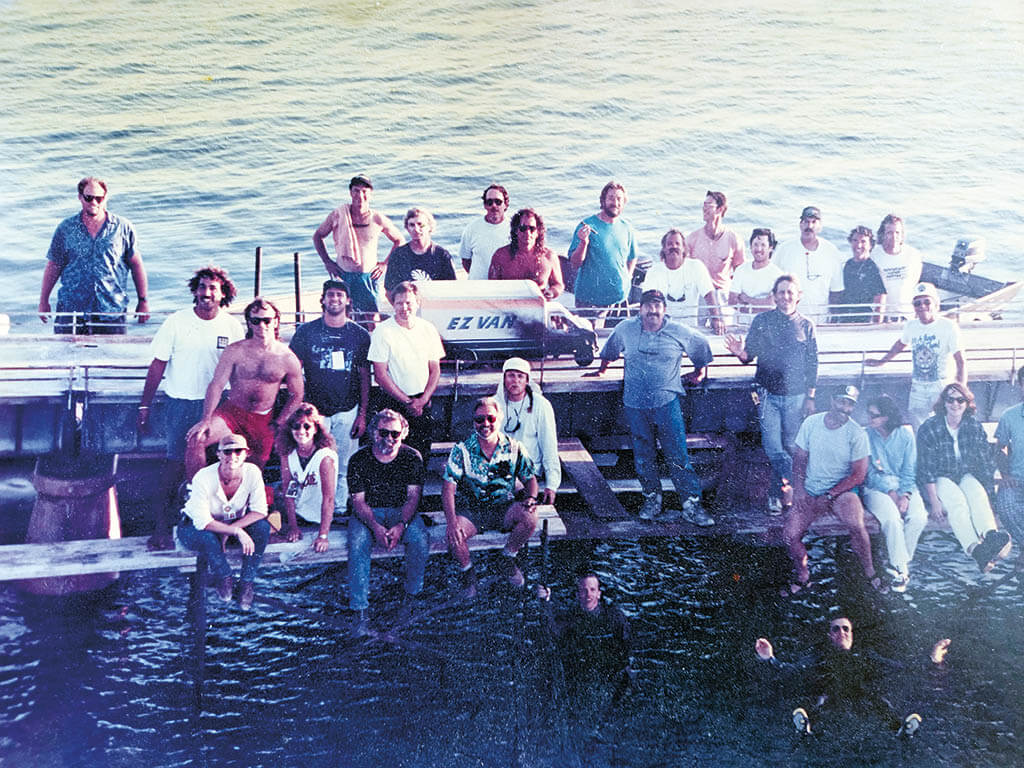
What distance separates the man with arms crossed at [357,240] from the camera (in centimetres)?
1002

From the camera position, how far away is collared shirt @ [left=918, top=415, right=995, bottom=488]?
8797mm

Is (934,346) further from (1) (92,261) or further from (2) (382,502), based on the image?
(1) (92,261)

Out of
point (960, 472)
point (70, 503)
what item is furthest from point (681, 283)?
point (70, 503)

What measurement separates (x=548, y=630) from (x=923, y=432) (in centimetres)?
402

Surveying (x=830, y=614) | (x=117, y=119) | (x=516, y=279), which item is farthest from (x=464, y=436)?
(x=117, y=119)

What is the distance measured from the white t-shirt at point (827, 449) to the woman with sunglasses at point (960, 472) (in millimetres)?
822

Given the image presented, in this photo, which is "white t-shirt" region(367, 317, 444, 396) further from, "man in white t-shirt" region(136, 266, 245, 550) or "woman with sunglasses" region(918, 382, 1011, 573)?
"woman with sunglasses" region(918, 382, 1011, 573)

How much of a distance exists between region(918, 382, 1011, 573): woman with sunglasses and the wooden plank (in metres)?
2.79

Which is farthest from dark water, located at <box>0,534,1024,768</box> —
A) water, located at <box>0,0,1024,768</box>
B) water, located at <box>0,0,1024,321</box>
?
water, located at <box>0,0,1024,321</box>

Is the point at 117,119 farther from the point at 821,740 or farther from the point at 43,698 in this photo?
the point at 821,740

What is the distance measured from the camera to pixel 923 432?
29.2ft

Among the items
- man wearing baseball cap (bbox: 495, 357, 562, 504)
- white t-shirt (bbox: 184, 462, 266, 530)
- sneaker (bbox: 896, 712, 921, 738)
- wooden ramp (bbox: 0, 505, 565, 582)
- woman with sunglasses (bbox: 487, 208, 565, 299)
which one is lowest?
sneaker (bbox: 896, 712, 921, 738)

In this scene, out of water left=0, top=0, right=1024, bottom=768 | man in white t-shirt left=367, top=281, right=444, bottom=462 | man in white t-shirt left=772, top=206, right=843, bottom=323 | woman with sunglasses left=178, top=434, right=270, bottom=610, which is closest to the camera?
woman with sunglasses left=178, top=434, right=270, bottom=610

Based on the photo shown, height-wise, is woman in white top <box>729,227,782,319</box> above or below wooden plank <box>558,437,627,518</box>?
above
